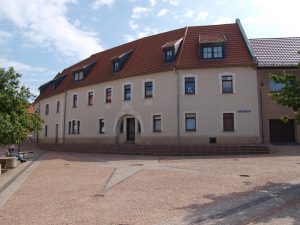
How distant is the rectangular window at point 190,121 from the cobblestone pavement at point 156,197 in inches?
504

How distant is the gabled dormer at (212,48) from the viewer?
2828cm

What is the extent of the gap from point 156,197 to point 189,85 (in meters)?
19.5

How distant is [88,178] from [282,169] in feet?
27.5

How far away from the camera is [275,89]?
27094 mm

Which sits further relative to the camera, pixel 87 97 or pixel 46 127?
pixel 46 127

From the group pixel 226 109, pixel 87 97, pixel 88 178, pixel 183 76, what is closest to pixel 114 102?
pixel 87 97

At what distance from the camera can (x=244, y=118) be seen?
26828 mm

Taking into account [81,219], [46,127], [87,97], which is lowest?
[81,219]

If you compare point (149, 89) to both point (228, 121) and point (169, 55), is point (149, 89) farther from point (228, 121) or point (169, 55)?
point (228, 121)

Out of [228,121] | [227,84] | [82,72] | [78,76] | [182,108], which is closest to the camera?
[228,121]

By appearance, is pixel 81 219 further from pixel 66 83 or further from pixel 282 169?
pixel 66 83

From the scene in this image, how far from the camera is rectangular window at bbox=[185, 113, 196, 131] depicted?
28.0 m

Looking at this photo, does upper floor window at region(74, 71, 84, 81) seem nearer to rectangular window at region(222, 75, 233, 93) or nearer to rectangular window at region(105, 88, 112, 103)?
rectangular window at region(105, 88, 112, 103)

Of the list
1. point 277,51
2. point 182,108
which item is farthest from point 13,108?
point 277,51
